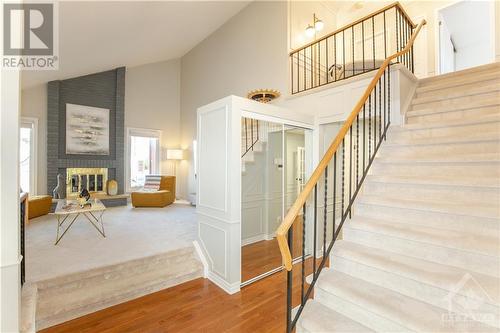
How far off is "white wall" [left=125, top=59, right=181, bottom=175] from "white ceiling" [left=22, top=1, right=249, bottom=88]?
407 mm

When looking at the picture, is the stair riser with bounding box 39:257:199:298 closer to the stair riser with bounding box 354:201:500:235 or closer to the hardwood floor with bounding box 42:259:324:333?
the hardwood floor with bounding box 42:259:324:333

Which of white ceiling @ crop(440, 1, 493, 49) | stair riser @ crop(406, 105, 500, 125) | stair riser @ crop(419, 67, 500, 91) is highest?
white ceiling @ crop(440, 1, 493, 49)

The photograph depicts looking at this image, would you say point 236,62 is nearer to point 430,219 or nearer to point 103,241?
point 103,241

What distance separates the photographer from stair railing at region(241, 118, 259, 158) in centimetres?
320

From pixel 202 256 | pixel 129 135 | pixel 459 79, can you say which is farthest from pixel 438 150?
pixel 129 135

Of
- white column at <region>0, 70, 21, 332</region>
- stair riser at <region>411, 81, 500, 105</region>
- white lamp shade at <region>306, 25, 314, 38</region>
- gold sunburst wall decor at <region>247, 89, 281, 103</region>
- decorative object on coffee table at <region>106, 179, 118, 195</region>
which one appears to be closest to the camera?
white column at <region>0, 70, 21, 332</region>

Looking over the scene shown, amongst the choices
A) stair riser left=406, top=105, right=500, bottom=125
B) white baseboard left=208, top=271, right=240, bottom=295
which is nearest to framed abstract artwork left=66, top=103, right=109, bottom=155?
white baseboard left=208, top=271, right=240, bottom=295

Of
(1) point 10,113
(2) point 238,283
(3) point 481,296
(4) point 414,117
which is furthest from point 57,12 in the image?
(3) point 481,296

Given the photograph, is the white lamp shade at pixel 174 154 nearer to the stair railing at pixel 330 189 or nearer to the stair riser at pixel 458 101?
the stair railing at pixel 330 189

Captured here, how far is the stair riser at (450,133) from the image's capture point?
2.36 m

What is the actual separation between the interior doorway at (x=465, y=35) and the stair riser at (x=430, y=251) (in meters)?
4.48

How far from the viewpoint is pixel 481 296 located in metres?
1.50

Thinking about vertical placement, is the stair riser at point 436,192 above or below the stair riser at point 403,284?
above

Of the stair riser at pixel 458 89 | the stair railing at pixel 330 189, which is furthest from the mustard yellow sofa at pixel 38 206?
the stair riser at pixel 458 89
